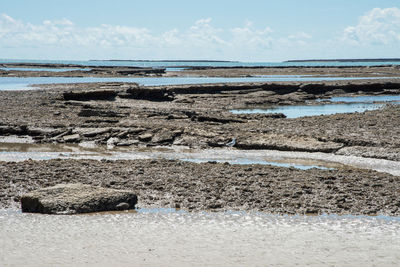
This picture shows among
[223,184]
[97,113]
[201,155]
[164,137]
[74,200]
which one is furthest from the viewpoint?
[97,113]

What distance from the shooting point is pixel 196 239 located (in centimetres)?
1005

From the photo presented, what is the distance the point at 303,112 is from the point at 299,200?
2496cm

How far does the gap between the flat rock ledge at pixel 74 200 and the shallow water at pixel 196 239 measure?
0.26m

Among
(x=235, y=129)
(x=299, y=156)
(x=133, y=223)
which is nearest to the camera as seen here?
(x=133, y=223)

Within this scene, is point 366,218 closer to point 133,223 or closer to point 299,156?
point 133,223

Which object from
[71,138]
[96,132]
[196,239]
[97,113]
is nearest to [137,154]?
[96,132]

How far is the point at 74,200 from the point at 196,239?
135 inches

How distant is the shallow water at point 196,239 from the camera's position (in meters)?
8.88

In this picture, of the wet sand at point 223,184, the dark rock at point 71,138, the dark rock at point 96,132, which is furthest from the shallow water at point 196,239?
the dark rock at point 96,132

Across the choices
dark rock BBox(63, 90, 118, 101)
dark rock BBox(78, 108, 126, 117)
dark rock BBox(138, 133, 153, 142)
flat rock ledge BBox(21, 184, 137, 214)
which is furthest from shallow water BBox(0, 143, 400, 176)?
dark rock BBox(63, 90, 118, 101)

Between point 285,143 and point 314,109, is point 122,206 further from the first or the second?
point 314,109

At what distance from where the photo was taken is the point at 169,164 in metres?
17.2

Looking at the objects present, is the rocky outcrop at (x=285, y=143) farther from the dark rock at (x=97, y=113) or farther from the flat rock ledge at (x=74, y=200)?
the dark rock at (x=97, y=113)

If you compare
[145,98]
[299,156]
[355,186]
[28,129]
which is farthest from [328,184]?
[145,98]
